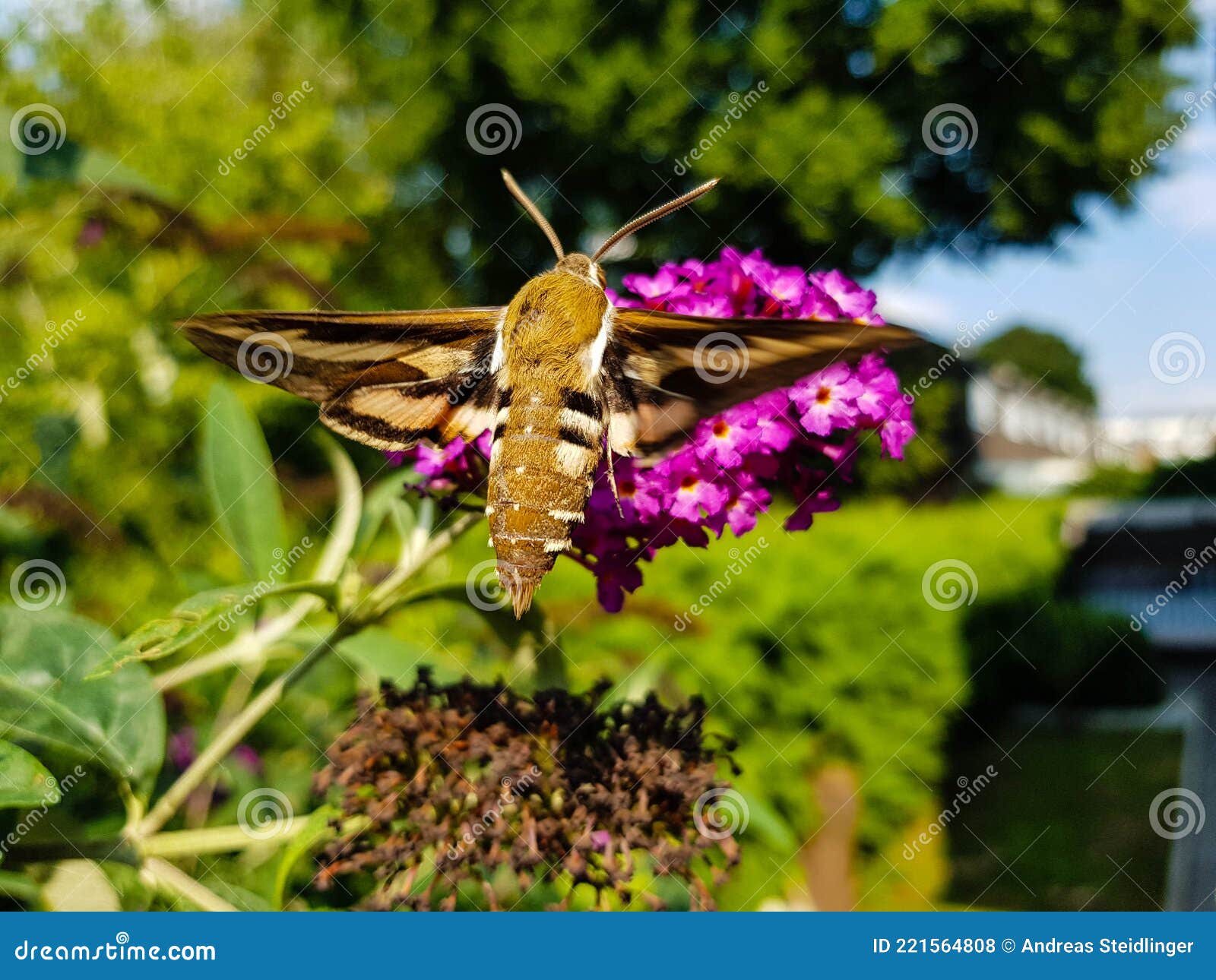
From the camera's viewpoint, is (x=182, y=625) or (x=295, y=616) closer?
(x=182, y=625)

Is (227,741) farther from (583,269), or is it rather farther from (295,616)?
(583,269)

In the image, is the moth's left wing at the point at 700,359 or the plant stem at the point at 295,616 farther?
the plant stem at the point at 295,616

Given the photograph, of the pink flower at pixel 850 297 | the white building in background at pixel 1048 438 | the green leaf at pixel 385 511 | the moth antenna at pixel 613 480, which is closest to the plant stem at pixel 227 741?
the green leaf at pixel 385 511

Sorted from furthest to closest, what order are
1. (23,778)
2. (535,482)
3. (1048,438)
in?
1. (1048,438)
2. (535,482)
3. (23,778)

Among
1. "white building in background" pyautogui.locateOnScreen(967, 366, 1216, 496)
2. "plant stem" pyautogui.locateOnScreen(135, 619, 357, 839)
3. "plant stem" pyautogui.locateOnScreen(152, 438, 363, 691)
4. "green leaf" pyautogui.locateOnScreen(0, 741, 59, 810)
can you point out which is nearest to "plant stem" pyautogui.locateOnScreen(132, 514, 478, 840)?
"plant stem" pyautogui.locateOnScreen(135, 619, 357, 839)

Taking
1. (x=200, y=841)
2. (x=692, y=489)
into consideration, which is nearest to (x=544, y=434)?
(x=692, y=489)

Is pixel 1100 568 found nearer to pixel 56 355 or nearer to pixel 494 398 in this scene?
pixel 56 355

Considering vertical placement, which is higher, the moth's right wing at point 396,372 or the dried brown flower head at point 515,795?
the moth's right wing at point 396,372

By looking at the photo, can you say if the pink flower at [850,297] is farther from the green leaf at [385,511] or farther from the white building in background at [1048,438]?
the white building in background at [1048,438]
